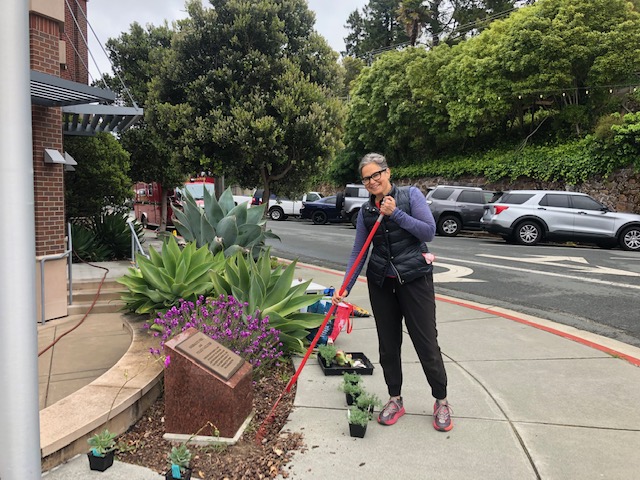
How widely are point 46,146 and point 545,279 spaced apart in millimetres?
8305

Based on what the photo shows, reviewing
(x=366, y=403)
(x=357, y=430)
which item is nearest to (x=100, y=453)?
(x=357, y=430)

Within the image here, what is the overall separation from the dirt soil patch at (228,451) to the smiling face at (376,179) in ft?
Result: 5.45

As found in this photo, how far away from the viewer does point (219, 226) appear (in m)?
7.07

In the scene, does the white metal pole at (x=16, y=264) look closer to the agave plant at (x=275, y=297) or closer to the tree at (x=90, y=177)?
the agave plant at (x=275, y=297)

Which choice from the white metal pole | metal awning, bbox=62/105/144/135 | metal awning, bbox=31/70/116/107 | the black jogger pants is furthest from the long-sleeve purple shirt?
metal awning, bbox=62/105/144/135

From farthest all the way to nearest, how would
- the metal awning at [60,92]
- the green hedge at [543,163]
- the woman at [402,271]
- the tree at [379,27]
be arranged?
the tree at [379,27]
the green hedge at [543,163]
the metal awning at [60,92]
the woman at [402,271]

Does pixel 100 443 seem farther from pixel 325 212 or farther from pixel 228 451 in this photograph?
pixel 325 212

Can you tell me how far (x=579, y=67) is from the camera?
2139 cm

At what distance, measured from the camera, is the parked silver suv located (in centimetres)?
1515

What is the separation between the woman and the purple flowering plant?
95 cm

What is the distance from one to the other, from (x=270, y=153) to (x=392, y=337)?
6.88m

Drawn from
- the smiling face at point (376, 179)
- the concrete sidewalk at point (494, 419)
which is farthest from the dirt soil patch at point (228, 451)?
the smiling face at point (376, 179)

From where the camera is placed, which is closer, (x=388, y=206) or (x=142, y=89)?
(x=388, y=206)

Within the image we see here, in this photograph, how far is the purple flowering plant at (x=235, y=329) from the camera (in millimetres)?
3984
